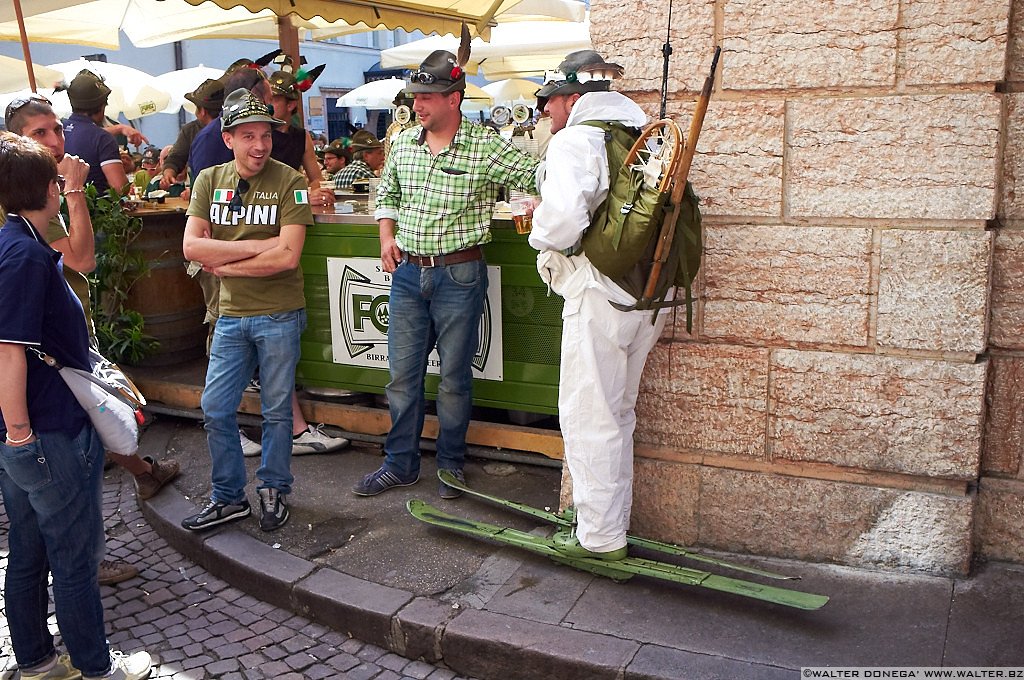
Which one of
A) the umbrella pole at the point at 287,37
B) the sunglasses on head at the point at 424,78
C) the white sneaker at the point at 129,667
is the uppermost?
the umbrella pole at the point at 287,37

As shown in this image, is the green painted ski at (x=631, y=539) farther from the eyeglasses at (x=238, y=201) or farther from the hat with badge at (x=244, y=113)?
the hat with badge at (x=244, y=113)

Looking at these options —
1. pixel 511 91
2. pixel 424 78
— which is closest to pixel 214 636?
pixel 424 78

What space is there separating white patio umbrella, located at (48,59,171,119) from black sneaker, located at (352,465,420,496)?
30.9 feet

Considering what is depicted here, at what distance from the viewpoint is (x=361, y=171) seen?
7824mm

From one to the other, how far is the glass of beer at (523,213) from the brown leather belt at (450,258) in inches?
14.7

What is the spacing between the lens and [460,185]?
15.2 ft

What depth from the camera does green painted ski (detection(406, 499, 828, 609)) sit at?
3.55 m

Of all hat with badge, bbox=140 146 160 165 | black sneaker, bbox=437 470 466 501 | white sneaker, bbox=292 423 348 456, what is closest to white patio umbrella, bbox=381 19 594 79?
hat with badge, bbox=140 146 160 165

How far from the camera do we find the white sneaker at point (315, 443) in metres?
5.66

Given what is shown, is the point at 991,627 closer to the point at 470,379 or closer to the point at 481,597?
the point at 481,597

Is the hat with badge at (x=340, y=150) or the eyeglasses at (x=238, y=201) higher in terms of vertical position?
the hat with badge at (x=340, y=150)

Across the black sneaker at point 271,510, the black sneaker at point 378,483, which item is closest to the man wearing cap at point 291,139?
the black sneaker at point 378,483

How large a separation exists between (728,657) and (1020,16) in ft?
8.41

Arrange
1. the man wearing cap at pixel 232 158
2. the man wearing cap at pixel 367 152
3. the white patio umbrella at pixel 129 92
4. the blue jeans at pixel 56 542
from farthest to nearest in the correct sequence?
A: the white patio umbrella at pixel 129 92
the man wearing cap at pixel 367 152
the man wearing cap at pixel 232 158
the blue jeans at pixel 56 542
